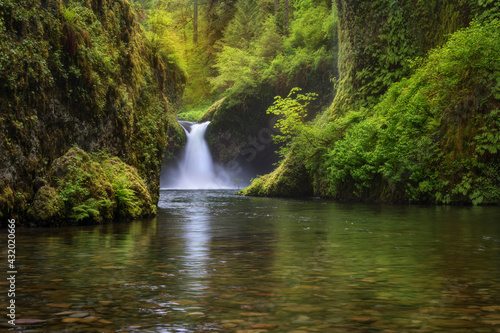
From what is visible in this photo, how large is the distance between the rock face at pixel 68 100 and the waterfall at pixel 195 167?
2414cm

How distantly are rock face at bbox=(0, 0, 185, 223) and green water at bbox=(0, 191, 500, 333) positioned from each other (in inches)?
79.5

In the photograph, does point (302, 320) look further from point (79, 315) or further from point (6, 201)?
point (6, 201)

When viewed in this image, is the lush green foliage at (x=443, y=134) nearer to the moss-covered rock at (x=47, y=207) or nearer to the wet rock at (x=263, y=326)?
the moss-covered rock at (x=47, y=207)

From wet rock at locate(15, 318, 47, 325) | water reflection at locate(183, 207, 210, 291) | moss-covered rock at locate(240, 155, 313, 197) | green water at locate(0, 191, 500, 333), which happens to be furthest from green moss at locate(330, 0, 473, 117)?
wet rock at locate(15, 318, 47, 325)

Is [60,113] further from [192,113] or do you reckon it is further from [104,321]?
[192,113]

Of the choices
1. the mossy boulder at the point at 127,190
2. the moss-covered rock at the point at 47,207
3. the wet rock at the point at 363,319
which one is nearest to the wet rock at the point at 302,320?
the wet rock at the point at 363,319

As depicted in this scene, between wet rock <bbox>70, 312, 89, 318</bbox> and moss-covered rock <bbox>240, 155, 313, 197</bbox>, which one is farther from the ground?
moss-covered rock <bbox>240, 155, 313, 197</bbox>

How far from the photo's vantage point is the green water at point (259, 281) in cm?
435

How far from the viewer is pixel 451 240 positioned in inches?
384

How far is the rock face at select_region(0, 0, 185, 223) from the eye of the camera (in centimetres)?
1250

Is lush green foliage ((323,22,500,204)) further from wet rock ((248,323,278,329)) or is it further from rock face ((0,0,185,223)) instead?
wet rock ((248,323,278,329))

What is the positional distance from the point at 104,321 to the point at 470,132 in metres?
19.0

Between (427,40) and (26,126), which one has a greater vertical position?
(427,40)

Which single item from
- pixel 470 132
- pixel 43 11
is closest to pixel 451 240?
pixel 43 11
